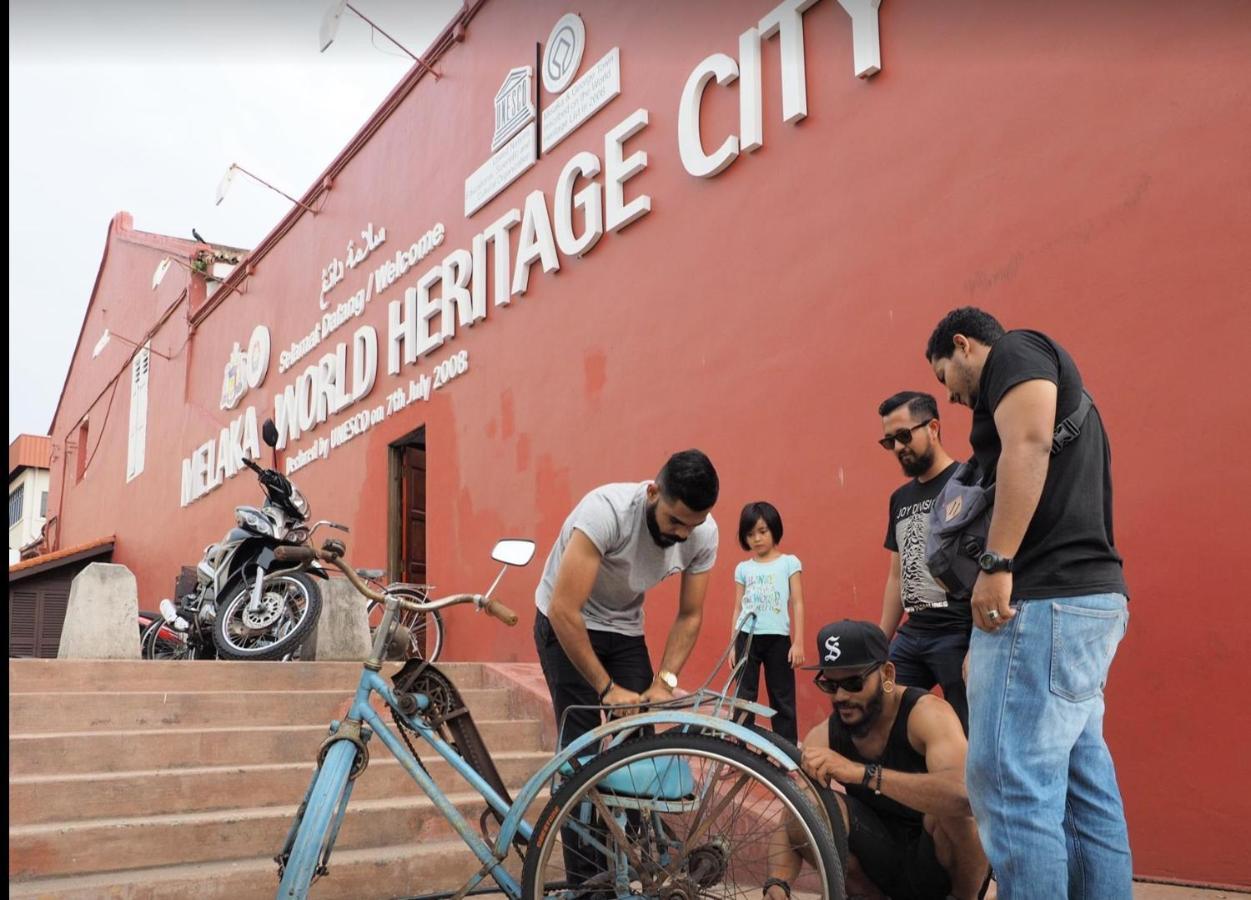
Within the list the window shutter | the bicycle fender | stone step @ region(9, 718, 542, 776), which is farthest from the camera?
the window shutter

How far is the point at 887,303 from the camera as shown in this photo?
17.3 ft

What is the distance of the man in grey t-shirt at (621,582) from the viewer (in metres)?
3.06

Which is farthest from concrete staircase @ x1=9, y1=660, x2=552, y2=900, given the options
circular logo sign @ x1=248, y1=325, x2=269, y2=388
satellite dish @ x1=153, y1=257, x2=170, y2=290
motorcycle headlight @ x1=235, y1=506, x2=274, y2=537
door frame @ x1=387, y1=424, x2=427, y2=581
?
satellite dish @ x1=153, y1=257, x2=170, y2=290

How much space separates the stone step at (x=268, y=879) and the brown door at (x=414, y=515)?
6.28 metres

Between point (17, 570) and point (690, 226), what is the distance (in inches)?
592

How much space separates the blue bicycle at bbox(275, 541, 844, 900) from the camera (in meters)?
2.62

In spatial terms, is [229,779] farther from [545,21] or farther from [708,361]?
[545,21]

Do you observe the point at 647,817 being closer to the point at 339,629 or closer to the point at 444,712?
the point at 444,712

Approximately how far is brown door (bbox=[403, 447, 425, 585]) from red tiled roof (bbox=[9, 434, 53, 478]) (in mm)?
21890

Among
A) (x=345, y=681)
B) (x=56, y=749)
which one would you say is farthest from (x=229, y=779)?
(x=345, y=681)

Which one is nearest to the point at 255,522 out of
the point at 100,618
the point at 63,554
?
the point at 100,618

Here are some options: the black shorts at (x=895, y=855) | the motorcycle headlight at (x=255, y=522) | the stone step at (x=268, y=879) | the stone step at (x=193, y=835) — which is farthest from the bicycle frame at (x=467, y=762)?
the motorcycle headlight at (x=255, y=522)

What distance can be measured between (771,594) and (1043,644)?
99.1 inches

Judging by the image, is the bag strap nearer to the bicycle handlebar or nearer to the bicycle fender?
the bicycle fender
